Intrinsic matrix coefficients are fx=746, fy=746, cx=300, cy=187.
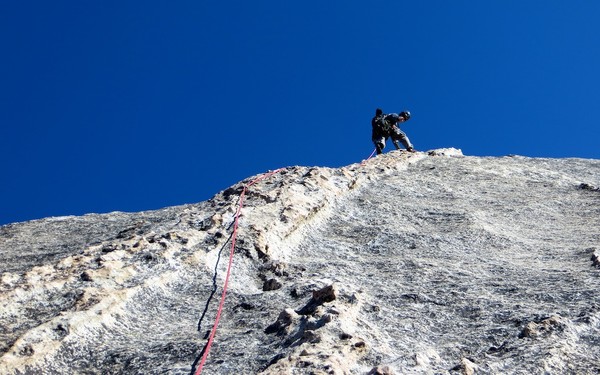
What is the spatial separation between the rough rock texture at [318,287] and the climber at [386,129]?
9508 millimetres

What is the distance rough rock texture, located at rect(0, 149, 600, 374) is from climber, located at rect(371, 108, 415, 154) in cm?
951

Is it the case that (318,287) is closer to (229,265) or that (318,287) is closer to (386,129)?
(229,265)

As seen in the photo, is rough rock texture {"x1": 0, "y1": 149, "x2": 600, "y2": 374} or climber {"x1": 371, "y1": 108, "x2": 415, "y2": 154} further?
climber {"x1": 371, "y1": 108, "x2": 415, "y2": 154}

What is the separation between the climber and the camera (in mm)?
25906

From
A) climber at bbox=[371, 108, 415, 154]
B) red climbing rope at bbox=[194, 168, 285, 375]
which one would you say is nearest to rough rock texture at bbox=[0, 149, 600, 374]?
red climbing rope at bbox=[194, 168, 285, 375]

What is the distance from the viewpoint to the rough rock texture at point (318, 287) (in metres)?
7.91

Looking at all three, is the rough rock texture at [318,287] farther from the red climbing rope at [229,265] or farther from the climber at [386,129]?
the climber at [386,129]

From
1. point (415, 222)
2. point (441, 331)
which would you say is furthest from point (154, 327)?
point (415, 222)

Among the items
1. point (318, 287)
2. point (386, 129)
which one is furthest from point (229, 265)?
point (386, 129)

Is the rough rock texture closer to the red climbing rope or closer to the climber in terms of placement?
the red climbing rope

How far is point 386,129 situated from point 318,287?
17.0 meters

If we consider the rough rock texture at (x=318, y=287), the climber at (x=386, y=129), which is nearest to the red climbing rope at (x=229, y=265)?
the rough rock texture at (x=318, y=287)

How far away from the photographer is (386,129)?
2631 centimetres

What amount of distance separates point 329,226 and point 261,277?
2.97 m
